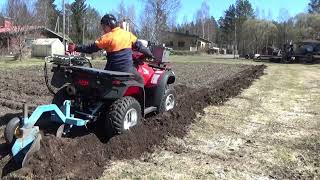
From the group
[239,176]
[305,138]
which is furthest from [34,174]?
Result: [305,138]

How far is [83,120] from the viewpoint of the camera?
6375 mm

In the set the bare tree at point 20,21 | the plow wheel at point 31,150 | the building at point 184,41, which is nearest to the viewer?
the plow wheel at point 31,150

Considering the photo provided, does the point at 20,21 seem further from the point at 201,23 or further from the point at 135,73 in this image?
the point at 201,23

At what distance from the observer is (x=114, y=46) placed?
6887 mm

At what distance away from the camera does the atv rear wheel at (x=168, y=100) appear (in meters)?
8.45

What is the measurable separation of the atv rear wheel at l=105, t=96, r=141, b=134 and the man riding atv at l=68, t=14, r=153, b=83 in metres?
0.51

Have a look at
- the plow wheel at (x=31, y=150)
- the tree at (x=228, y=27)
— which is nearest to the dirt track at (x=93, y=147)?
the plow wheel at (x=31, y=150)

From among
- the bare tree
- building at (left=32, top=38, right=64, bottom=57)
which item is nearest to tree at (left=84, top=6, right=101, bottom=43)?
building at (left=32, top=38, right=64, bottom=57)

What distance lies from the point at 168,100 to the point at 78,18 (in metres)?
80.6

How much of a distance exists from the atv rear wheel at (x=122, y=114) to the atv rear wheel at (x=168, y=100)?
1468mm

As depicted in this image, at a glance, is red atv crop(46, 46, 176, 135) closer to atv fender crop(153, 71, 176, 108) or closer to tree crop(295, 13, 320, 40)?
atv fender crop(153, 71, 176, 108)

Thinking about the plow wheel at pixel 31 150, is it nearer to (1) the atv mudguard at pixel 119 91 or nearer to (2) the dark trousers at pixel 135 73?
(1) the atv mudguard at pixel 119 91

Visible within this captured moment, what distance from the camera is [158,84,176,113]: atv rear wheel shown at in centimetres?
845

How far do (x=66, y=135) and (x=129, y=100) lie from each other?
0.97 metres
